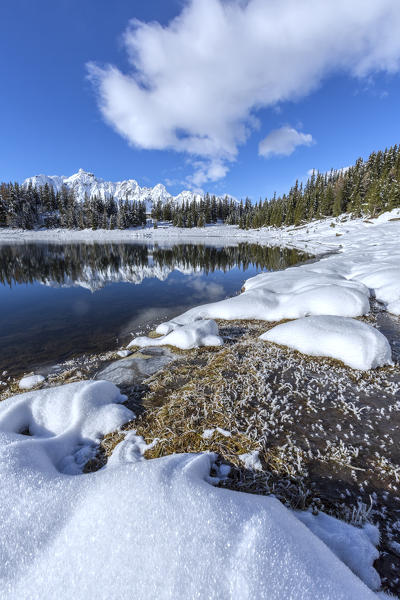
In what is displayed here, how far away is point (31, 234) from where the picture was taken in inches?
3642

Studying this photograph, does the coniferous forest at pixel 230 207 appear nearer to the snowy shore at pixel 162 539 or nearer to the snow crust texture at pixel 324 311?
the snow crust texture at pixel 324 311

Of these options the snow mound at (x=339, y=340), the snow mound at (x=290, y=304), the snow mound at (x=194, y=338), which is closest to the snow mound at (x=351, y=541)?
the snow mound at (x=339, y=340)

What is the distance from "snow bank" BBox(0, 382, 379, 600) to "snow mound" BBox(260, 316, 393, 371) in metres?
4.15

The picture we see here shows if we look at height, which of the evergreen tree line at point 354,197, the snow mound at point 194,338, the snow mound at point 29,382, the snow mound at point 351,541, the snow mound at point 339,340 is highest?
the evergreen tree line at point 354,197

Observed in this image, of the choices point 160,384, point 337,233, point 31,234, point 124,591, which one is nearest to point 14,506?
point 124,591

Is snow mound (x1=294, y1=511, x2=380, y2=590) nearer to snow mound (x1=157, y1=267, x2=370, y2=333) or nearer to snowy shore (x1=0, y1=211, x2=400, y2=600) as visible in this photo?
snowy shore (x1=0, y1=211, x2=400, y2=600)

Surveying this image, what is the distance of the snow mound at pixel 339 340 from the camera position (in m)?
5.62

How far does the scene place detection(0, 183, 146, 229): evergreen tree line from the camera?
98875mm

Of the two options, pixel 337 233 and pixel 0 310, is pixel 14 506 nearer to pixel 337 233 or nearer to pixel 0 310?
pixel 0 310

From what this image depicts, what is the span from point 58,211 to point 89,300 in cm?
12216

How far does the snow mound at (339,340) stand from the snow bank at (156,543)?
13.6 feet

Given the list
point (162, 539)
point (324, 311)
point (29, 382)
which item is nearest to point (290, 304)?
point (324, 311)

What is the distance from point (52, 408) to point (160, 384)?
7.18ft

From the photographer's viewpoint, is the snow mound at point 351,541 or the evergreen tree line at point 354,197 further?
the evergreen tree line at point 354,197
